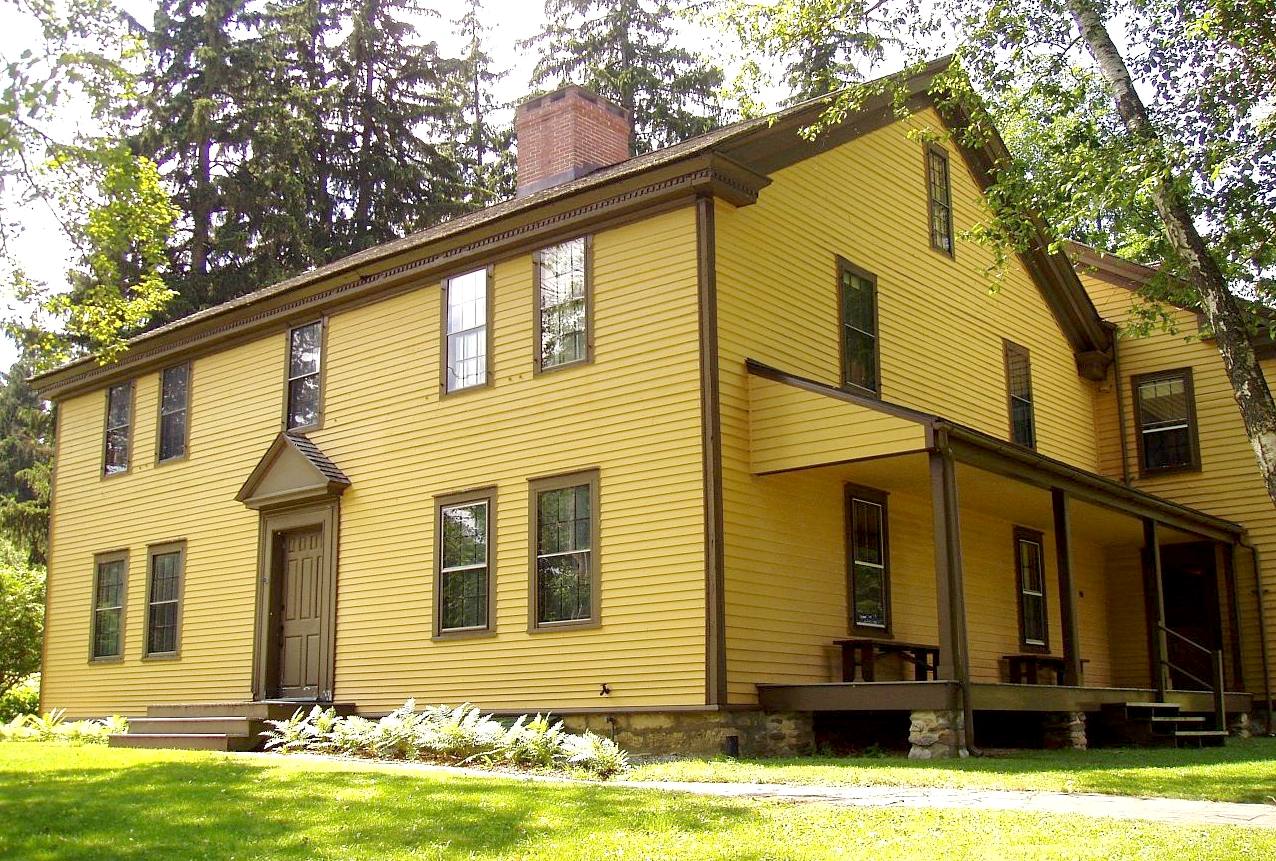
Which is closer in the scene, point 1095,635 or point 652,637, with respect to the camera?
point 652,637

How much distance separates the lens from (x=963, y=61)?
15641mm

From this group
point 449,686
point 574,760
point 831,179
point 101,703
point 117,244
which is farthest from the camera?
point 101,703

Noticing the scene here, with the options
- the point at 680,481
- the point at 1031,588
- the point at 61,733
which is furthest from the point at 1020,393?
the point at 61,733

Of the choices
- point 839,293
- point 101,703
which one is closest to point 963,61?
point 839,293

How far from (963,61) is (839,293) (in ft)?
10.2

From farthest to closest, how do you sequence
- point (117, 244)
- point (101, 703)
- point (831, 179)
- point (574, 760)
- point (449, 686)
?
point (101, 703) → point (831, 179) → point (449, 686) → point (117, 244) → point (574, 760)

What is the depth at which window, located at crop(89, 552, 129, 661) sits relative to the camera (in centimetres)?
2102

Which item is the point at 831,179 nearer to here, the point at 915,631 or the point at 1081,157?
the point at 1081,157

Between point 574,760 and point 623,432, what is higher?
point 623,432

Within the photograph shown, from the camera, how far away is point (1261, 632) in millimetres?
20141

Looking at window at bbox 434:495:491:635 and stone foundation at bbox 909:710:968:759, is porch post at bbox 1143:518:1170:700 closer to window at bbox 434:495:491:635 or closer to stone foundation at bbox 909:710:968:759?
stone foundation at bbox 909:710:968:759

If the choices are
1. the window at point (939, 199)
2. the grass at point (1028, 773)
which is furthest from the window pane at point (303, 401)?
the window at point (939, 199)

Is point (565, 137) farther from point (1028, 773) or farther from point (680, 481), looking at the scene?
point (1028, 773)

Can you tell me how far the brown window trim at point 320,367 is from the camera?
1844cm
